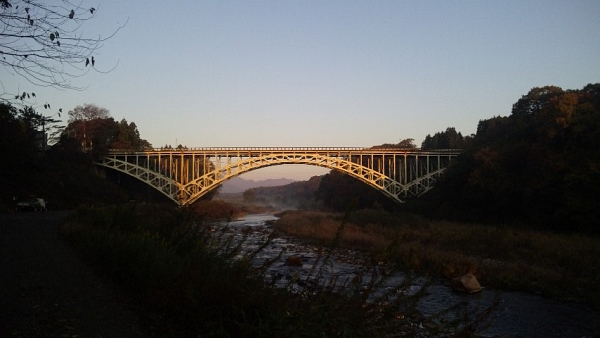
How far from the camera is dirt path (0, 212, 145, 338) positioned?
5.62m

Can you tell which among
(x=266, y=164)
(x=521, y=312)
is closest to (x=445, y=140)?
(x=266, y=164)

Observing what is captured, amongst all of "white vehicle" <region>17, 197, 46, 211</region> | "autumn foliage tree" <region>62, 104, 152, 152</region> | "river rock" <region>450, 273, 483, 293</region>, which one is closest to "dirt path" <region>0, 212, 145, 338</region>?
"river rock" <region>450, 273, 483, 293</region>

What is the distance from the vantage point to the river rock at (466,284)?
1571 cm

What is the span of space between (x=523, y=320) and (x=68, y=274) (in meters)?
11.1

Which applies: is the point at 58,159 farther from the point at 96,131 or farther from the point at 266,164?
the point at 266,164

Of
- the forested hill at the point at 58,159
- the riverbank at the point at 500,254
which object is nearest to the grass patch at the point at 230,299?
the riverbank at the point at 500,254

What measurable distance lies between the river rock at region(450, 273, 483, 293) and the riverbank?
4.04ft

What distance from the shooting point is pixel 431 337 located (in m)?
4.79

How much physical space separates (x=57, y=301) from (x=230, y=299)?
2.82 meters

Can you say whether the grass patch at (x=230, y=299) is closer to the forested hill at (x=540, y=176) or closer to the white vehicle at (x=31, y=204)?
the forested hill at (x=540, y=176)

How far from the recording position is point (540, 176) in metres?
32.2

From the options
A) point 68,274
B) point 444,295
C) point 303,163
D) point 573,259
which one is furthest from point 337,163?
point 68,274

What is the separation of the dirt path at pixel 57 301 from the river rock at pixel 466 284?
11.9 metres

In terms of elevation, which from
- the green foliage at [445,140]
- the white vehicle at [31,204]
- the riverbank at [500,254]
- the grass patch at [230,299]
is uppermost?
the green foliage at [445,140]
